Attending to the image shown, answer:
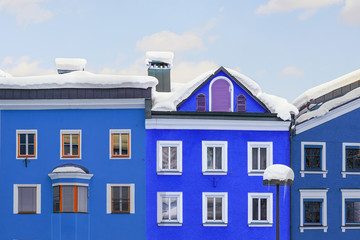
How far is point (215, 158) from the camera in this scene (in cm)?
2777

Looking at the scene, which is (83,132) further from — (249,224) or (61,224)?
(249,224)

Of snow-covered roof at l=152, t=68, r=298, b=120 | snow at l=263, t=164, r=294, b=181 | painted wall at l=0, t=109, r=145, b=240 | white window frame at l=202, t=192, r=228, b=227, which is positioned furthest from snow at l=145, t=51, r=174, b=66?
snow at l=263, t=164, r=294, b=181

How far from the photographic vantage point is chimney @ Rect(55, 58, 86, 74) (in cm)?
3038

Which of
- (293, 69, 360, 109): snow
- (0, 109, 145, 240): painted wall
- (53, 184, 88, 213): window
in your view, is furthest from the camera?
(293, 69, 360, 109): snow

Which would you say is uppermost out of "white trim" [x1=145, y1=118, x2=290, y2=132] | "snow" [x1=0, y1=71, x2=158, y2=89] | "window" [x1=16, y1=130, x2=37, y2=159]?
"snow" [x1=0, y1=71, x2=158, y2=89]

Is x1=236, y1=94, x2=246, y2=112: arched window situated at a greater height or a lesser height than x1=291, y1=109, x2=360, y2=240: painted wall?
greater

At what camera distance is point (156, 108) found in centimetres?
2723

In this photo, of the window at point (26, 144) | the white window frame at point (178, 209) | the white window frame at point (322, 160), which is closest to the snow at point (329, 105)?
the white window frame at point (322, 160)

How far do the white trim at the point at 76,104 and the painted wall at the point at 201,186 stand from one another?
1711 millimetres

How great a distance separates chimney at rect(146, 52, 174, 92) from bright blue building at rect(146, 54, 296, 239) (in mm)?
2964

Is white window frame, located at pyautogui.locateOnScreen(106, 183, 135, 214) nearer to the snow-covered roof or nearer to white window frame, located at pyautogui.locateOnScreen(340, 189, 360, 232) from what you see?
the snow-covered roof

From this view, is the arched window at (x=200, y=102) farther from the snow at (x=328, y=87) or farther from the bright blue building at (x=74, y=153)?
the snow at (x=328, y=87)

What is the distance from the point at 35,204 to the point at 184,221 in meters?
7.53

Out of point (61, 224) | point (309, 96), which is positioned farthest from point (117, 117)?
point (309, 96)
